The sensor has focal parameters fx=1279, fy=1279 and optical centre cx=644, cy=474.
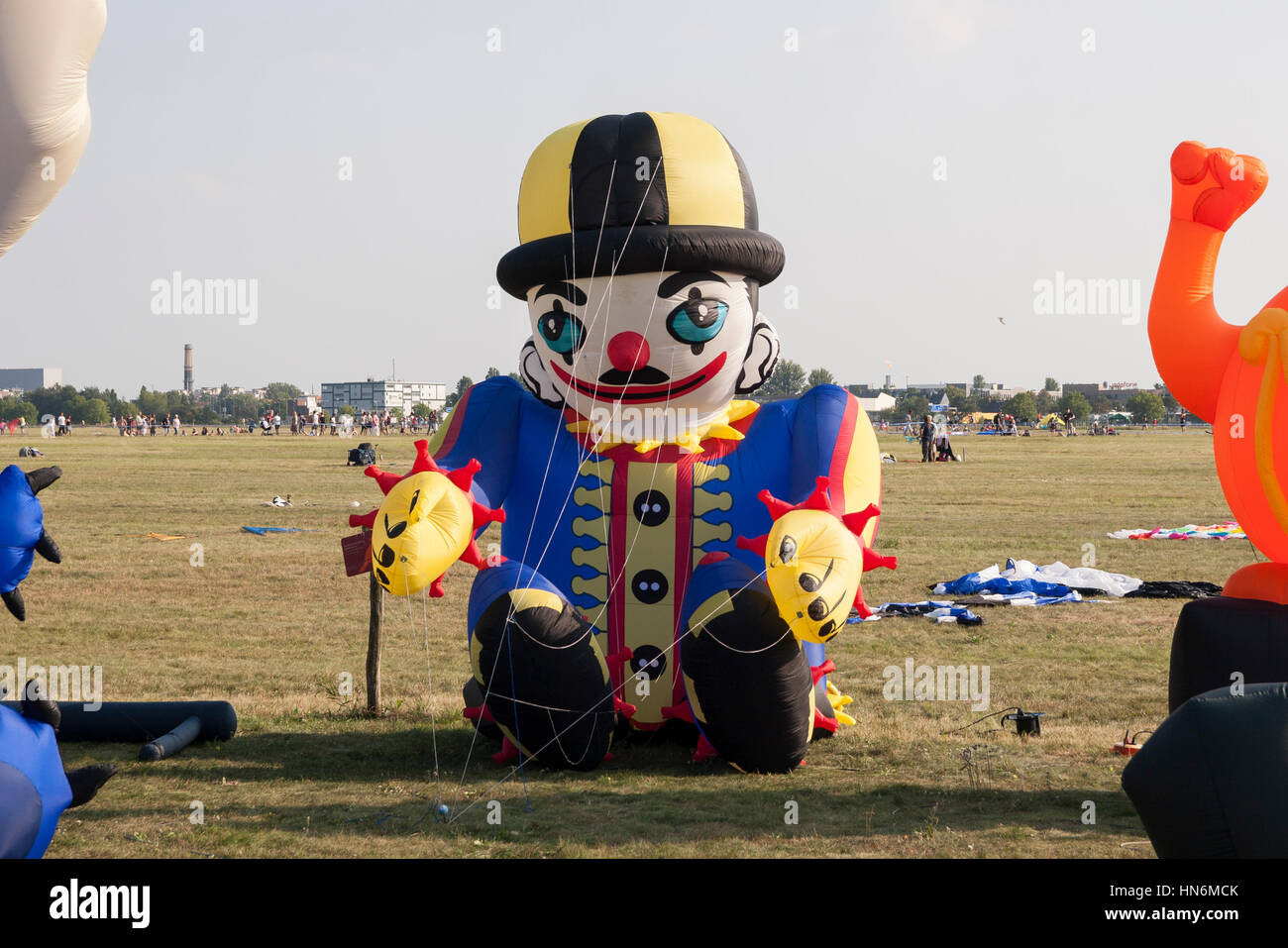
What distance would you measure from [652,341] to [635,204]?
26.5 inches

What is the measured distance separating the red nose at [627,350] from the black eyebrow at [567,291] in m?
0.26

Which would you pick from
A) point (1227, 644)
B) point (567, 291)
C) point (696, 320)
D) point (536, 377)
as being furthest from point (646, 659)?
point (1227, 644)

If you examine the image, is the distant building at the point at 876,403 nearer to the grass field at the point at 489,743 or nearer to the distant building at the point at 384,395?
the grass field at the point at 489,743

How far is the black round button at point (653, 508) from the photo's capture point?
257 inches

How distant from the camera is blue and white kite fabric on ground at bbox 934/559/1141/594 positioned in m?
11.5

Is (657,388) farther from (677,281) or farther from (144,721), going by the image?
(144,721)

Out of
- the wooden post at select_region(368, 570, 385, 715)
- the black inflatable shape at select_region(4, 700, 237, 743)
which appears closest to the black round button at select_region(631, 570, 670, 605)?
the wooden post at select_region(368, 570, 385, 715)

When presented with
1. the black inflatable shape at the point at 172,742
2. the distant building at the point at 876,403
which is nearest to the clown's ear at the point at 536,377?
the distant building at the point at 876,403

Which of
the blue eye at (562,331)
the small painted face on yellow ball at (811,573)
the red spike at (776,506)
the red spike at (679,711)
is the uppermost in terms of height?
the blue eye at (562,331)

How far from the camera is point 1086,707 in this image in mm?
7648

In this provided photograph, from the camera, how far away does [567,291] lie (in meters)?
6.44

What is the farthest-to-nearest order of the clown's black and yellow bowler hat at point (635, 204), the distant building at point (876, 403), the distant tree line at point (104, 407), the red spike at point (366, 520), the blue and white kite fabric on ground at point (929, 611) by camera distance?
the distant tree line at point (104, 407) → the blue and white kite fabric on ground at point (929, 611) → the distant building at point (876, 403) → the clown's black and yellow bowler hat at point (635, 204) → the red spike at point (366, 520)
